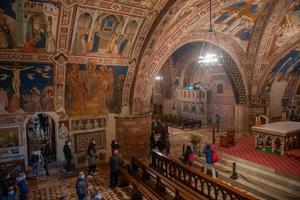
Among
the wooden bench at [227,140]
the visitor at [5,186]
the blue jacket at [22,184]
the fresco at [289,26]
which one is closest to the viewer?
the blue jacket at [22,184]

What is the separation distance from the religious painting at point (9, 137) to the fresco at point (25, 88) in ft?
2.36

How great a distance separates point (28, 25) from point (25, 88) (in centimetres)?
247

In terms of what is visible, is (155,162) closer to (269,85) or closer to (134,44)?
(134,44)

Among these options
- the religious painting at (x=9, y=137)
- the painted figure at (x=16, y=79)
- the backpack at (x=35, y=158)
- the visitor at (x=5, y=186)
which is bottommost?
the visitor at (x=5, y=186)

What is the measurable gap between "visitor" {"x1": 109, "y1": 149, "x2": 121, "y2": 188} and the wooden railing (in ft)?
5.70

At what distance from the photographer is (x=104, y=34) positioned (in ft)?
27.5

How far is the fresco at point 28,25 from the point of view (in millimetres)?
6535

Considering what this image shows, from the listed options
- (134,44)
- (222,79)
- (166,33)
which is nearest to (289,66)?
(222,79)

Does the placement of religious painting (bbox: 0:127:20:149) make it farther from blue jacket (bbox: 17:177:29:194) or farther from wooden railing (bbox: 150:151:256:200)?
wooden railing (bbox: 150:151:256:200)

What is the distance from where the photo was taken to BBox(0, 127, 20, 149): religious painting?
8.25 meters

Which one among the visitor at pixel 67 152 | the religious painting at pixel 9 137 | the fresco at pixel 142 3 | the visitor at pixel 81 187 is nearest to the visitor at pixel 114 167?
the visitor at pixel 81 187

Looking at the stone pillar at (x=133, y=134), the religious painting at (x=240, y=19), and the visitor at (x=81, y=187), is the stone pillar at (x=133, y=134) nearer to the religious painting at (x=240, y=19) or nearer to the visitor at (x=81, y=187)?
the visitor at (x=81, y=187)

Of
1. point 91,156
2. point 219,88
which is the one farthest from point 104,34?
point 219,88

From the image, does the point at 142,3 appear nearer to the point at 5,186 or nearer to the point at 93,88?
the point at 93,88
